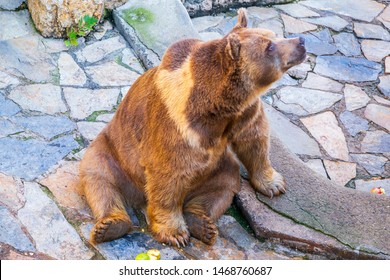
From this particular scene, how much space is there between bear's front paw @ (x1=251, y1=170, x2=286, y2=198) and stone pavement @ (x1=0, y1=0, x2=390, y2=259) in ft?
0.24

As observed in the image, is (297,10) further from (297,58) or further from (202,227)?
(202,227)

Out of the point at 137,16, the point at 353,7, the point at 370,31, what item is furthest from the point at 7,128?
the point at 353,7

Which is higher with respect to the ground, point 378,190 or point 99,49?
point 99,49

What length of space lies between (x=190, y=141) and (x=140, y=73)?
257 cm

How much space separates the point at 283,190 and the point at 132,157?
1.21 metres

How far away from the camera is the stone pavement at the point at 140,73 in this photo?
4455 millimetres

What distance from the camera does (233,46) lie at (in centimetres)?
391

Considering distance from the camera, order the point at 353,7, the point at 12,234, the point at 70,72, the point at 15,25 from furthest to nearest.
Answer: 1. the point at 353,7
2. the point at 15,25
3. the point at 70,72
4. the point at 12,234

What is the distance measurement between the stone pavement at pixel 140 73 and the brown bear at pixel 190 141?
0.53ft

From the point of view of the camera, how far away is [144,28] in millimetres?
6934

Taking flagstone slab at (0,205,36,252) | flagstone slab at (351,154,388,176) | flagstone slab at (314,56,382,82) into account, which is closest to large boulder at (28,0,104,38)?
flagstone slab at (314,56,382,82)
